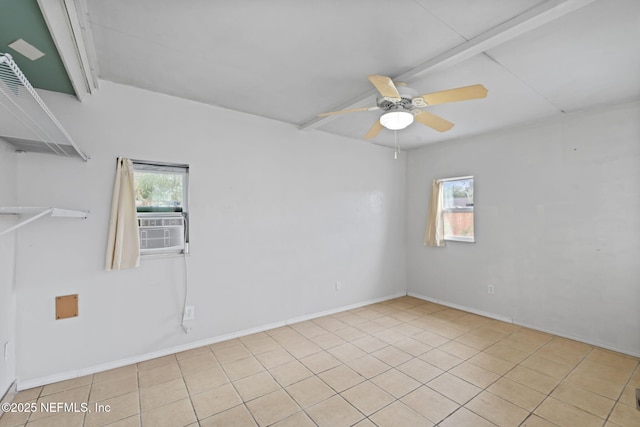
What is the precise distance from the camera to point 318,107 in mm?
3062

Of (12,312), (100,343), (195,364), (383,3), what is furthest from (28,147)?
(383,3)

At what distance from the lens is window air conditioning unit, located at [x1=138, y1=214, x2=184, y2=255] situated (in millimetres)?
2730

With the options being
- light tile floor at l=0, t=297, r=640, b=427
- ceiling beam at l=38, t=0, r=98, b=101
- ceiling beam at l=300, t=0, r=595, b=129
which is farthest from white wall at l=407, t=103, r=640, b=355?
ceiling beam at l=38, t=0, r=98, b=101

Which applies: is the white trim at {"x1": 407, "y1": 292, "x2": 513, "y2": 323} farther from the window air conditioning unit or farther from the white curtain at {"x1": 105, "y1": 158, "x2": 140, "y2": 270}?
the white curtain at {"x1": 105, "y1": 158, "x2": 140, "y2": 270}

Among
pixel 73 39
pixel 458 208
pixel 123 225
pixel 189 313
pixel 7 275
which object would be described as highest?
pixel 73 39

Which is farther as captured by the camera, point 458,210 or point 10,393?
point 458,210

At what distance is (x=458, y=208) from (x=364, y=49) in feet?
10.3

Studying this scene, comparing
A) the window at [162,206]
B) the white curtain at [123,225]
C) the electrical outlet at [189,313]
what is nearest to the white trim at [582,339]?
the electrical outlet at [189,313]

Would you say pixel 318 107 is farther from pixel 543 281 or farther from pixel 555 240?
pixel 543 281

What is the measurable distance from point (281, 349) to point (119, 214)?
2.01 metres

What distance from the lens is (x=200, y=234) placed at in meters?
2.97

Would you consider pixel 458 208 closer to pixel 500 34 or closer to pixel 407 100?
pixel 407 100

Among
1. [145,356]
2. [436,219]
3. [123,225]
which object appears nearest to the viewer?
[123,225]

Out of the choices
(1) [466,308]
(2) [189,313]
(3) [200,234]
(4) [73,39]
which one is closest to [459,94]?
(4) [73,39]
